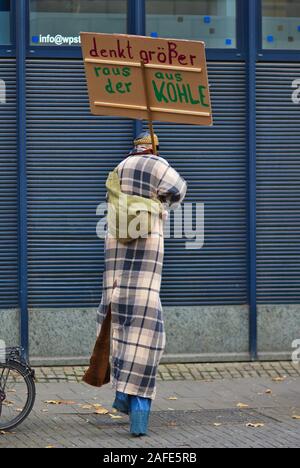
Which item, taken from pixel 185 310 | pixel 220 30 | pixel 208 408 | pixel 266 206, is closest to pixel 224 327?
pixel 185 310

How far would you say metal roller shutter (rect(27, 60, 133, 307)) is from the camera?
34.9 feet

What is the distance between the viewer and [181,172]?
1088 cm

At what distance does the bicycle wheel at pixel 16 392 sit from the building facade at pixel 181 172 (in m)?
2.39

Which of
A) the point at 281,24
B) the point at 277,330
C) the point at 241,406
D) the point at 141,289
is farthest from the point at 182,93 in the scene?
the point at 277,330

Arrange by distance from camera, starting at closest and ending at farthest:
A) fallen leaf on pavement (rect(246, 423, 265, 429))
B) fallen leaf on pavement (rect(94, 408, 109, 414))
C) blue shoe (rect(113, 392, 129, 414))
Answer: blue shoe (rect(113, 392, 129, 414))
fallen leaf on pavement (rect(246, 423, 265, 429))
fallen leaf on pavement (rect(94, 408, 109, 414))

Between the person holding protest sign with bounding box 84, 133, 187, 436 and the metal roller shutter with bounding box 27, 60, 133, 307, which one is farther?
the metal roller shutter with bounding box 27, 60, 133, 307

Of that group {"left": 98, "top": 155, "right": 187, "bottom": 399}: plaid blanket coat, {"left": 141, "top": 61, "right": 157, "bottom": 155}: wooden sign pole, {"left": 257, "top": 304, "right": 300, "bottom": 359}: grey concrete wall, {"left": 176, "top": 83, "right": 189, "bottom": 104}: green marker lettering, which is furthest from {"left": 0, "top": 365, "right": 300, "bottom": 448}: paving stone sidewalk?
{"left": 176, "top": 83, "right": 189, "bottom": 104}: green marker lettering

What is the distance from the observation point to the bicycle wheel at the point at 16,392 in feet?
26.5

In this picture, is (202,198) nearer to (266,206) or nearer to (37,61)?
(266,206)

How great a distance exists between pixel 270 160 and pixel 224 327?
5.30ft

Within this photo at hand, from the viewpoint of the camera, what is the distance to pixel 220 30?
432 inches

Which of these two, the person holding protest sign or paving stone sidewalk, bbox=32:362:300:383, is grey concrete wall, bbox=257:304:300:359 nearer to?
paving stone sidewalk, bbox=32:362:300:383

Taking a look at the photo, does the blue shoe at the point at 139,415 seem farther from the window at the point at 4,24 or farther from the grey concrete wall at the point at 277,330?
the window at the point at 4,24

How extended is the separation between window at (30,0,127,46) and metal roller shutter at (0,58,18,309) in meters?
0.41
